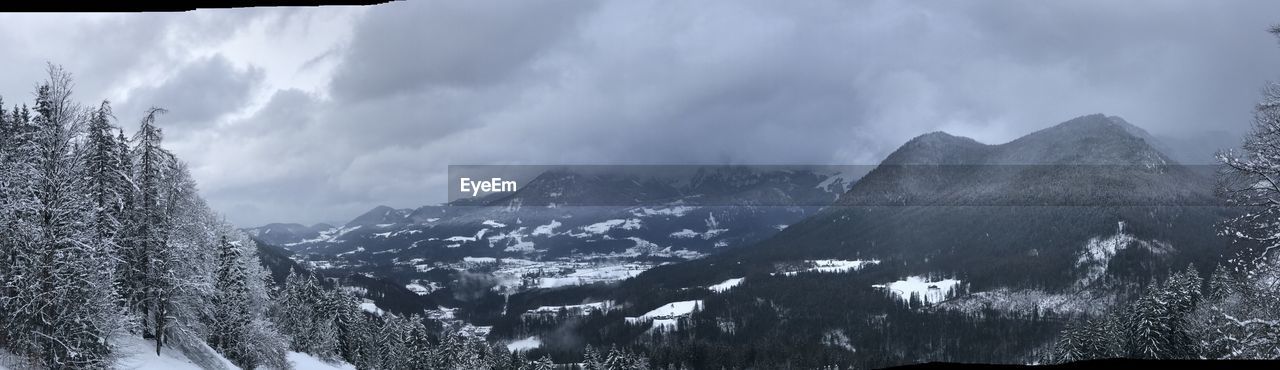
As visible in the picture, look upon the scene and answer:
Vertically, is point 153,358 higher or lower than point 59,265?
lower

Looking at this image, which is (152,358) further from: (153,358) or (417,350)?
(417,350)

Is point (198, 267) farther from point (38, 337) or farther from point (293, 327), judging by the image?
point (293, 327)

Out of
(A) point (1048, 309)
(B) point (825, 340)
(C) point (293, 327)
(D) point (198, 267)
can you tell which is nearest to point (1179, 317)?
(D) point (198, 267)

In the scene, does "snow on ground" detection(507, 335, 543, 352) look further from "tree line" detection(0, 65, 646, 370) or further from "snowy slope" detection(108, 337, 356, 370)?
"snowy slope" detection(108, 337, 356, 370)

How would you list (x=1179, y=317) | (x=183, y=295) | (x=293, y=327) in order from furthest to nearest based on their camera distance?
1. (x=293, y=327)
2. (x=1179, y=317)
3. (x=183, y=295)

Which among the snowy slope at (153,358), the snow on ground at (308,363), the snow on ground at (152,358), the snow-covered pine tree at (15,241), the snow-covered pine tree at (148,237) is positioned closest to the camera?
the snow-covered pine tree at (15,241)

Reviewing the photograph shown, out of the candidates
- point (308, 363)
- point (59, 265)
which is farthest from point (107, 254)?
point (308, 363)

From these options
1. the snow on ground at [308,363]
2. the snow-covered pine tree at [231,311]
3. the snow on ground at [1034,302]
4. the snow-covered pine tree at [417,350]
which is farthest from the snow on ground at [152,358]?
the snow on ground at [1034,302]

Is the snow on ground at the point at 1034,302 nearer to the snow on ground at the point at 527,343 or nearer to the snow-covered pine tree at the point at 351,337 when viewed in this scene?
the snow on ground at the point at 527,343
